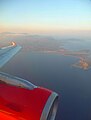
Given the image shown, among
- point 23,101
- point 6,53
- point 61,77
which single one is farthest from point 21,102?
point 61,77

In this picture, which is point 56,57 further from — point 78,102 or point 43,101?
point 43,101

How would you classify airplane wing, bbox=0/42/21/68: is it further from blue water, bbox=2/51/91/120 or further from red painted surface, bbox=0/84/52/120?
red painted surface, bbox=0/84/52/120

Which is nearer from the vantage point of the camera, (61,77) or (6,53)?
(6,53)

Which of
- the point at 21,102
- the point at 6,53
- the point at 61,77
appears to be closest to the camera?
the point at 21,102

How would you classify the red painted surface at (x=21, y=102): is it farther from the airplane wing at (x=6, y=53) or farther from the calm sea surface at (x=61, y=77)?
the calm sea surface at (x=61, y=77)

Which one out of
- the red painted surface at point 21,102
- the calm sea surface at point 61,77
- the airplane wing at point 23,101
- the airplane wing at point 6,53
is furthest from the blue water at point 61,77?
the red painted surface at point 21,102

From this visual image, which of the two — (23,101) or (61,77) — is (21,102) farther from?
(61,77)

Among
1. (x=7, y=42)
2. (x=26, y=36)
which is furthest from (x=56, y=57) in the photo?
(x=7, y=42)
